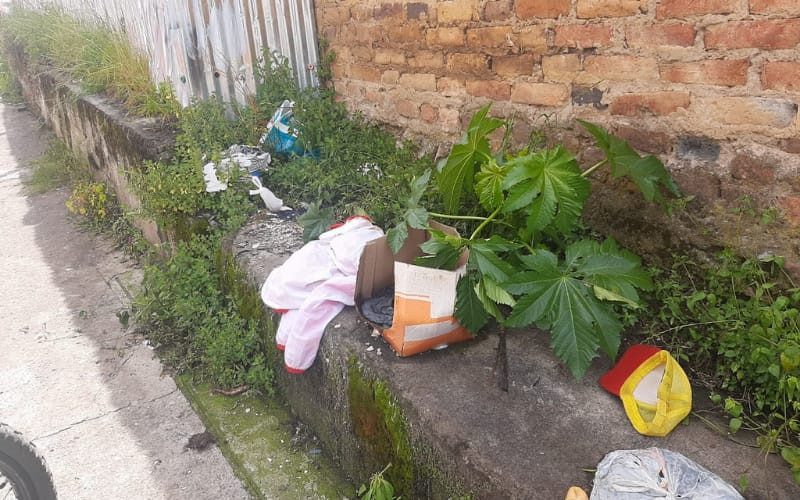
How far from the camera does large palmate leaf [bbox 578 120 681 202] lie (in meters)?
1.98

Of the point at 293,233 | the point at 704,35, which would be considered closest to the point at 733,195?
the point at 704,35

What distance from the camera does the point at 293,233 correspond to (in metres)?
3.24

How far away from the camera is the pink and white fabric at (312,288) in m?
2.41

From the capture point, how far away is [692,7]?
1927 mm

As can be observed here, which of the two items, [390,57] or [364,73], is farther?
[364,73]

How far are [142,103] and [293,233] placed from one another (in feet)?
7.37

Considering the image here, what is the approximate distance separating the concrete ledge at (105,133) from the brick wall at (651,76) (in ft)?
6.94

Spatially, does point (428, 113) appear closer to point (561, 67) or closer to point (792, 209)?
point (561, 67)

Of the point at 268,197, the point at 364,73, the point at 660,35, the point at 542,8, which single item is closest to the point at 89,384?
the point at 268,197

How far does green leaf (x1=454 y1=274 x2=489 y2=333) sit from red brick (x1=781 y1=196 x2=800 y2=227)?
99cm

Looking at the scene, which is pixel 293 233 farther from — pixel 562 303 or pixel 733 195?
pixel 733 195

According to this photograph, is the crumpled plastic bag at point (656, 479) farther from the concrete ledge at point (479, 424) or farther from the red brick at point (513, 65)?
the red brick at point (513, 65)

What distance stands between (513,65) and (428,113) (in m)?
0.72

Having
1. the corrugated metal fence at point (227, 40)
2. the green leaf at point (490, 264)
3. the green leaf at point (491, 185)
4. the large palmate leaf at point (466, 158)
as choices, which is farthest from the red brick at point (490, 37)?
the corrugated metal fence at point (227, 40)
